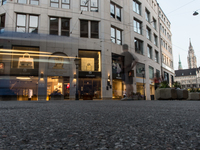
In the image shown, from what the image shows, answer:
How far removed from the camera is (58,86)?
19.9m

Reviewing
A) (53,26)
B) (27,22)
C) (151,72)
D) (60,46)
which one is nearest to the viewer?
(27,22)

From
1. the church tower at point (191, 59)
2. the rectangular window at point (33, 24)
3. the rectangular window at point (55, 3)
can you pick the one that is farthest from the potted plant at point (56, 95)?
the church tower at point (191, 59)

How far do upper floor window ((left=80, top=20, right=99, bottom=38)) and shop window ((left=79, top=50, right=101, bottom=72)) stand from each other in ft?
7.60

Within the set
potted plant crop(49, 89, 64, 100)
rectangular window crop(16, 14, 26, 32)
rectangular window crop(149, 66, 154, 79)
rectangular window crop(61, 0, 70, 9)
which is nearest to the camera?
potted plant crop(49, 89, 64, 100)

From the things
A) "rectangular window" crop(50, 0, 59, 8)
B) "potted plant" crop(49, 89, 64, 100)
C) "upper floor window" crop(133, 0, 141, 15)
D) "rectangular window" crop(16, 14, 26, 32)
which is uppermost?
"upper floor window" crop(133, 0, 141, 15)

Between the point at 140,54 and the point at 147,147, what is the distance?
3090 cm

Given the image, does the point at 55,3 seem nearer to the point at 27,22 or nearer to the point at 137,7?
the point at 27,22

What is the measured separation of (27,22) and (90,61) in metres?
8.99

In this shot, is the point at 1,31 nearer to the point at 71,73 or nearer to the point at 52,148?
the point at 71,73

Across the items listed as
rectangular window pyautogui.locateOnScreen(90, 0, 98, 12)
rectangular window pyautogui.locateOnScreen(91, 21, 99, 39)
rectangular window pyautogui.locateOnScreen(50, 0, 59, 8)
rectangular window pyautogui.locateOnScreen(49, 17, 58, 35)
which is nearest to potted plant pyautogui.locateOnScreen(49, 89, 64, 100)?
rectangular window pyautogui.locateOnScreen(49, 17, 58, 35)

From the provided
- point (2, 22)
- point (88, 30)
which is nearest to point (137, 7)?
point (88, 30)

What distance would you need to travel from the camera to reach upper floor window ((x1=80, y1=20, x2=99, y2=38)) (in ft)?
74.9

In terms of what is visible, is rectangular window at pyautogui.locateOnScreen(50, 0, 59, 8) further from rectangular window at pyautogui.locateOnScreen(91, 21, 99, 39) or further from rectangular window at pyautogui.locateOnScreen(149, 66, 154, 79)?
rectangular window at pyautogui.locateOnScreen(149, 66, 154, 79)

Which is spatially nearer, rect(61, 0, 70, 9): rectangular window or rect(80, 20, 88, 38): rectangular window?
rect(61, 0, 70, 9): rectangular window
